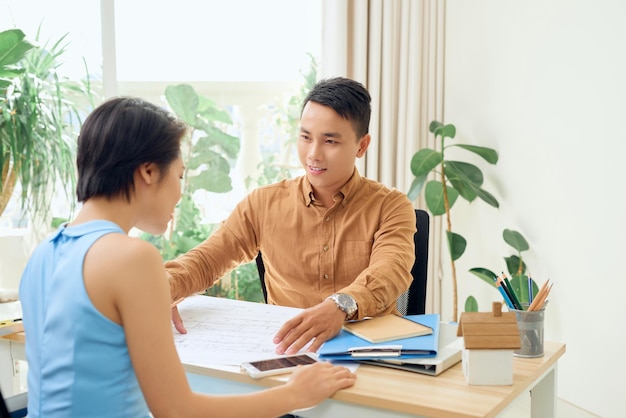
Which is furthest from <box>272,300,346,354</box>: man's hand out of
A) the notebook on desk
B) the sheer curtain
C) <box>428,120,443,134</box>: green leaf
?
the sheer curtain

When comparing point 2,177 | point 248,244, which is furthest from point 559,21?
point 2,177

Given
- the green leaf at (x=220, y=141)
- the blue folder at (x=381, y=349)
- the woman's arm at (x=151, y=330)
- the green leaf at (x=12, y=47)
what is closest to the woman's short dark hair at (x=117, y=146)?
the woman's arm at (x=151, y=330)

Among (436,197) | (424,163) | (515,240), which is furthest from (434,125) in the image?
(515,240)

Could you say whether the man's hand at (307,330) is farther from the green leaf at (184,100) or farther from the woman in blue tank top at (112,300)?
the green leaf at (184,100)

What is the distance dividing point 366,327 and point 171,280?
60 cm

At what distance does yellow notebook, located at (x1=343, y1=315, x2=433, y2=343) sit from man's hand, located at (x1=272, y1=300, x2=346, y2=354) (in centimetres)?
6

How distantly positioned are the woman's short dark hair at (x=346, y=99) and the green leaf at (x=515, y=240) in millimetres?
1402

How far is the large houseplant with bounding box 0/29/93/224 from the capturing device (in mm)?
3229

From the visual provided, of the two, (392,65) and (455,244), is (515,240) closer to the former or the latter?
(455,244)

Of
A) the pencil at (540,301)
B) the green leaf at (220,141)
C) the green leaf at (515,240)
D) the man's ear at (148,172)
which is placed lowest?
the green leaf at (515,240)

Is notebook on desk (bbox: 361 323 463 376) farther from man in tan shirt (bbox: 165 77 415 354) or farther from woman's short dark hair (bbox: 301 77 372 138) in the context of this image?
woman's short dark hair (bbox: 301 77 372 138)

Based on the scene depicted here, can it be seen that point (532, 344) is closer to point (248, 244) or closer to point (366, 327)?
point (366, 327)

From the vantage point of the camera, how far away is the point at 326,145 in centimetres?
216

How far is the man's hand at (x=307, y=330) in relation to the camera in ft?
5.14
